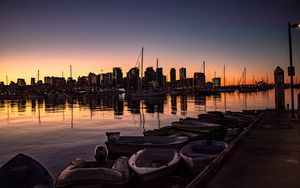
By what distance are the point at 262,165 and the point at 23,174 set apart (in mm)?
9414

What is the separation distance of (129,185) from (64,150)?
1153 cm

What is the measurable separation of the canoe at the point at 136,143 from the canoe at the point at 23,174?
6310mm

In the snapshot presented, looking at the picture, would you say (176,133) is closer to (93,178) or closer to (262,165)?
(93,178)

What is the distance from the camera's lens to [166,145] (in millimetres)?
16078

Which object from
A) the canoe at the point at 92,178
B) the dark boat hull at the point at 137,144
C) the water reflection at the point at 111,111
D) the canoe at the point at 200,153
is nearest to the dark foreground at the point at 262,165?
the canoe at the point at 200,153

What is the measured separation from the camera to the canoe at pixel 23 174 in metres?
10.3

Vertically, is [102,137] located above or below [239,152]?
below

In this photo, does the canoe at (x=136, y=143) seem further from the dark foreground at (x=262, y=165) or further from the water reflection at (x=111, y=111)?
the water reflection at (x=111, y=111)

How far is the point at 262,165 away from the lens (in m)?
9.07

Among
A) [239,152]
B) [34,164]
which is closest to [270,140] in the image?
[239,152]

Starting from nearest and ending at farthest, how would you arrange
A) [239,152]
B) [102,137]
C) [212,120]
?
[239,152]
[102,137]
[212,120]

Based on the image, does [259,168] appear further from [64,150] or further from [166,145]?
[64,150]

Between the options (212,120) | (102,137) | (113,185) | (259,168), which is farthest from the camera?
(212,120)

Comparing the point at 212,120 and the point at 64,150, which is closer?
the point at 64,150
